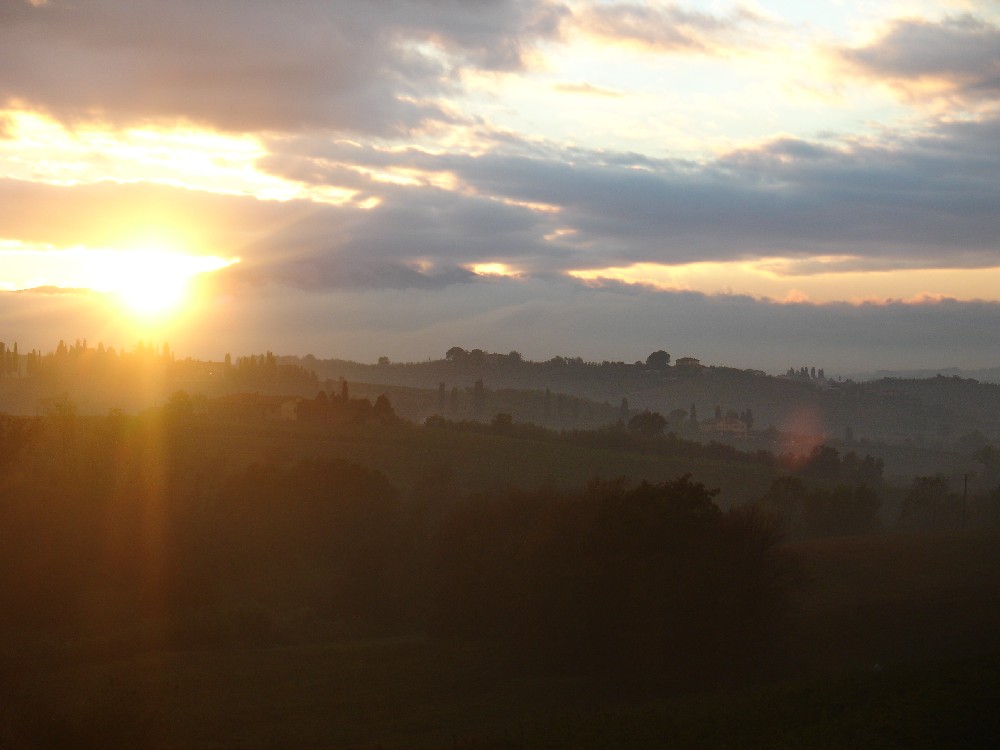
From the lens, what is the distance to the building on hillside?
5182 inches

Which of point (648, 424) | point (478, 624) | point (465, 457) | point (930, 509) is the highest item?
point (648, 424)

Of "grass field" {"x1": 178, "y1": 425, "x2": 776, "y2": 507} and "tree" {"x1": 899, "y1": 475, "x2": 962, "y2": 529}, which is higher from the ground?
"grass field" {"x1": 178, "y1": 425, "x2": 776, "y2": 507}

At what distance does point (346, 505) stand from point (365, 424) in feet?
184

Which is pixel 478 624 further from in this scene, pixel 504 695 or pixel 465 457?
pixel 465 457

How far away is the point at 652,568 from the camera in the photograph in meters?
39.4

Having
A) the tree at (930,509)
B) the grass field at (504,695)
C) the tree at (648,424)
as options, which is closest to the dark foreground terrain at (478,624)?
the grass field at (504,695)

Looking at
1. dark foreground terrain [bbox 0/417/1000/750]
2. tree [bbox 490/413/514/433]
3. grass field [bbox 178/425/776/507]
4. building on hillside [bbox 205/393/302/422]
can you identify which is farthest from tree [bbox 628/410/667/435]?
dark foreground terrain [bbox 0/417/1000/750]

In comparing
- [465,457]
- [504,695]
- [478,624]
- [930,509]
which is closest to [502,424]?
[465,457]

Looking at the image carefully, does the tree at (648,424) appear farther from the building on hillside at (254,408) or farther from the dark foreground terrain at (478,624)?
the dark foreground terrain at (478,624)

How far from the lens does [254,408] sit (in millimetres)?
139250

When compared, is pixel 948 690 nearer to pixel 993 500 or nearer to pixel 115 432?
pixel 115 432

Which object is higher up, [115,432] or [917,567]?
[115,432]

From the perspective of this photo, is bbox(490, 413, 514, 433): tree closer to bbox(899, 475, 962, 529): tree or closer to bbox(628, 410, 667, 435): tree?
bbox(628, 410, 667, 435): tree

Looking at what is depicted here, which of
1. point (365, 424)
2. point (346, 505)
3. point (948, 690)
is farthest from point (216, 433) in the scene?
point (948, 690)
